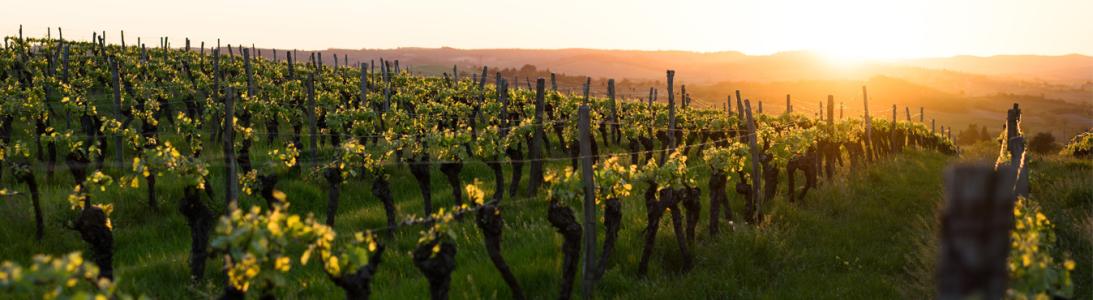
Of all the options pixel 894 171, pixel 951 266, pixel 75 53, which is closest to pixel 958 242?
pixel 951 266

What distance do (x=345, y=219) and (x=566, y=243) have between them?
680cm

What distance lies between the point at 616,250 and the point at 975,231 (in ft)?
29.4

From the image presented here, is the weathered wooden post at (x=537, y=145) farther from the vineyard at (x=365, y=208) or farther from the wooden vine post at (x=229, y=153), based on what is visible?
the wooden vine post at (x=229, y=153)

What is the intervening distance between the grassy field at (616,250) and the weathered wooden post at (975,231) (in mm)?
6892

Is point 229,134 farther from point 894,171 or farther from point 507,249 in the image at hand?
point 894,171

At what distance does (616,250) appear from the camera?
11883 millimetres

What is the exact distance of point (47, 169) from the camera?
1645cm

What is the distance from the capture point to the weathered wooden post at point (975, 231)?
300 centimetres

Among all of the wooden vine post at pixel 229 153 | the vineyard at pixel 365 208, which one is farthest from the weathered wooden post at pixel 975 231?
the wooden vine post at pixel 229 153

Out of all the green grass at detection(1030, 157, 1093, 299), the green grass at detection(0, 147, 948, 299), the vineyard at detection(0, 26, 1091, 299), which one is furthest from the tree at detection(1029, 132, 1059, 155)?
the green grass at detection(0, 147, 948, 299)

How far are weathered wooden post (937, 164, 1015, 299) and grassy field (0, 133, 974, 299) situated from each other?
271 inches

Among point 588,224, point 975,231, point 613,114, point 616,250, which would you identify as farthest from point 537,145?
point 975,231

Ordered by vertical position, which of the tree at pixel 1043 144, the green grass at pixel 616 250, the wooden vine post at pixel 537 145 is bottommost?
the tree at pixel 1043 144

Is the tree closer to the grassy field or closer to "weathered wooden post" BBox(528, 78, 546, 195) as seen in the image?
the grassy field
